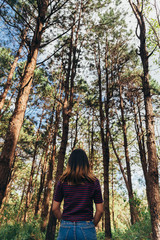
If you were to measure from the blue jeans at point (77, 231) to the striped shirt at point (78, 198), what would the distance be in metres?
0.04

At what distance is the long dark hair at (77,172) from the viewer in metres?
1.67

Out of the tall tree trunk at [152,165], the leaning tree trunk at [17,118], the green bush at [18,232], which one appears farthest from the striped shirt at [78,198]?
the green bush at [18,232]

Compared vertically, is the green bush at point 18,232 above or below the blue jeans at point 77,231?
below

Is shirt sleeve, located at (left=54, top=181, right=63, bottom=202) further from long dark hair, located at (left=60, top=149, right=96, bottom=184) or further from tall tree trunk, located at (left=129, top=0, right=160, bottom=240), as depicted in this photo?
tall tree trunk, located at (left=129, top=0, right=160, bottom=240)

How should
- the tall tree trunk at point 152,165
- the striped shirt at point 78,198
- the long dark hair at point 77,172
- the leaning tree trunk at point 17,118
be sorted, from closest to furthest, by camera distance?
1. the striped shirt at point 78,198
2. the long dark hair at point 77,172
3. the leaning tree trunk at point 17,118
4. the tall tree trunk at point 152,165

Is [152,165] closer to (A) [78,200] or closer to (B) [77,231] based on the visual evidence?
(A) [78,200]

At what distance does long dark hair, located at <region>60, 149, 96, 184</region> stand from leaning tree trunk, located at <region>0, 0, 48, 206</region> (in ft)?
7.56

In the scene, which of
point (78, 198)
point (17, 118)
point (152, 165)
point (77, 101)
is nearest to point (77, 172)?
point (78, 198)

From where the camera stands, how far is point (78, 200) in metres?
1.59

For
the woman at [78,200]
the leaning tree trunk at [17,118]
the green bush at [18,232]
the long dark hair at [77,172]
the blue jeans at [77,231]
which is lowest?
the green bush at [18,232]

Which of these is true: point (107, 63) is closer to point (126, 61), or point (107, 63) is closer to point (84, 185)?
point (126, 61)

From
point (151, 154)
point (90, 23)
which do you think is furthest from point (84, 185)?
point (90, 23)

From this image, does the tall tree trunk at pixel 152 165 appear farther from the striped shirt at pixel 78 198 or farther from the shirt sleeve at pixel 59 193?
the shirt sleeve at pixel 59 193

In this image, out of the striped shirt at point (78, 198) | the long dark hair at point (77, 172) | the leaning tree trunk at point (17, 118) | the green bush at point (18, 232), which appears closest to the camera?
the striped shirt at point (78, 198)
